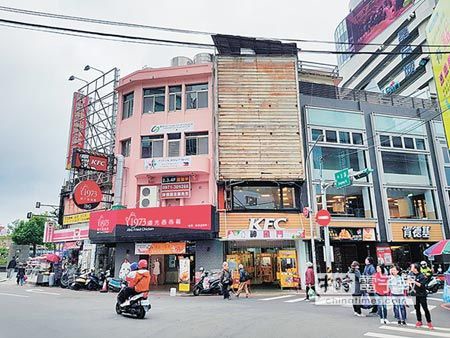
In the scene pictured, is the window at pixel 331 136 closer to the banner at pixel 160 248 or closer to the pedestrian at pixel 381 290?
the banner at pixel 160 248

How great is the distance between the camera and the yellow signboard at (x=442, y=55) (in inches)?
586

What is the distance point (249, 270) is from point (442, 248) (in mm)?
10178

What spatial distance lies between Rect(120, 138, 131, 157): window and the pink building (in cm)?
6

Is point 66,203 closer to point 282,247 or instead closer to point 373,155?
point 282,247

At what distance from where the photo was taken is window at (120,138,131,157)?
23.2 meters

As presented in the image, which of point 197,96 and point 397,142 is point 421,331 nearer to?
point 197,96

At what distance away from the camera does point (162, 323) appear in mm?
9156

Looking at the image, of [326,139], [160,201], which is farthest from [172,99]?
[326,139]

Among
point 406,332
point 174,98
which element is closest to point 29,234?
point 174,98

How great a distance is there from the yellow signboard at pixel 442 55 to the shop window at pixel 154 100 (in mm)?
15282

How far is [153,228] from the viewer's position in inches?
759

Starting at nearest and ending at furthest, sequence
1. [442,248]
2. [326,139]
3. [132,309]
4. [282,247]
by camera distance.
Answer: [132,309] → [442,248] → [282,247] → [326,139]

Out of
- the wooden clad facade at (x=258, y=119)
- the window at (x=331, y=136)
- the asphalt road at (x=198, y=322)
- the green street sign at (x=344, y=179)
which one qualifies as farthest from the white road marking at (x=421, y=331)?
the window at (x=331, y=136)

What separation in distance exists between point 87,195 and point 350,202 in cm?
1661
